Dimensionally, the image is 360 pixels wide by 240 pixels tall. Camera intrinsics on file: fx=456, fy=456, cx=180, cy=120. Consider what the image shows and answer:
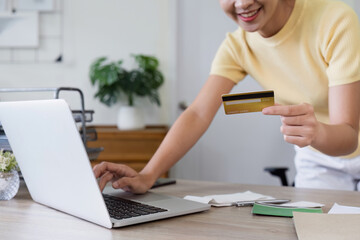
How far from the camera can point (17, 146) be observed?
41.2 inches

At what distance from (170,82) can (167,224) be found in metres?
2.53

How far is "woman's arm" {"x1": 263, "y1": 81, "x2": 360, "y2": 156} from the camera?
960 mm

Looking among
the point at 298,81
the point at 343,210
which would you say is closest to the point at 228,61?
the point at 298,81

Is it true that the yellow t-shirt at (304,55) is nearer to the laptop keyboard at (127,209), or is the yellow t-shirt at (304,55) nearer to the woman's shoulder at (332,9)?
the woman's shoulder at (332,9)

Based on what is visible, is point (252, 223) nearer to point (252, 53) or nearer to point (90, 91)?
point (252, 53)

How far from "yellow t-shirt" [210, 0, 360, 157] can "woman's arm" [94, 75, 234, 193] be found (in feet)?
0.28

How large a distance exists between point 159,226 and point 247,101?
29 centimetres

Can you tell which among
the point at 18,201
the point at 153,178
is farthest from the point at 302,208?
the point at 18,201

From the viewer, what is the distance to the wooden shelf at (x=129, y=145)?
2.99 metres

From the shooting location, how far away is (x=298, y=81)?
1.51 m

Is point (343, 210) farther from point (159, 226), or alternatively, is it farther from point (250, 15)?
point (250, 15)

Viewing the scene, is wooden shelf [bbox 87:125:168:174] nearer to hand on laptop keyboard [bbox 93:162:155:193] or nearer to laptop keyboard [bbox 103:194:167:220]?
hand on laptop keyboard [bbox 93:162:155:193]

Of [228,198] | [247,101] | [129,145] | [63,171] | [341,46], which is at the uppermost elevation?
[341,46]

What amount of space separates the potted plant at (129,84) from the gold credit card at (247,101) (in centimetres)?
223
